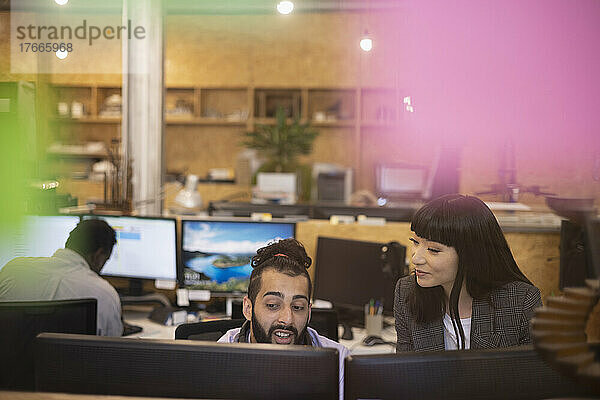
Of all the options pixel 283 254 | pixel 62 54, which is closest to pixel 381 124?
pixel 62 54

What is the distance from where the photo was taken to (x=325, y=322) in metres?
2.03

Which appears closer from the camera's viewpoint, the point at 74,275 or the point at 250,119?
the point at 74,275

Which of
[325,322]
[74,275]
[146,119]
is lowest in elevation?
[325,322]

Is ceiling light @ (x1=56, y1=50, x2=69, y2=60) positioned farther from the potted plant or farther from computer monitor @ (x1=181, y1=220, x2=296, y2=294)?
the potted plant

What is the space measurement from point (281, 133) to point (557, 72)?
352 cm

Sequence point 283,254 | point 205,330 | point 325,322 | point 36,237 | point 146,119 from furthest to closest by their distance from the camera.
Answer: point 146,119, point 36,237, point 325,322, point 205,330, point 283,254

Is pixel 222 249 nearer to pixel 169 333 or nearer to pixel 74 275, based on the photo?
pixel 169 333

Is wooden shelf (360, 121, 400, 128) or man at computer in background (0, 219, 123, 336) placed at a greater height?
wooden shelf (360, 121, 400, 128)

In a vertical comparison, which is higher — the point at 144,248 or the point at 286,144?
the point at 286,144

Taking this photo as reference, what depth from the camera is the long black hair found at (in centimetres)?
161

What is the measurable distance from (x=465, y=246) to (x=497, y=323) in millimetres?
219

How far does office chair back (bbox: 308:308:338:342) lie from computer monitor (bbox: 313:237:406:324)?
0.65 metres

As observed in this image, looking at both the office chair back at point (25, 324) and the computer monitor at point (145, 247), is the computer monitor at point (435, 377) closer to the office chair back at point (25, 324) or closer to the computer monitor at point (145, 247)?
the office chair back at point (25, 324)

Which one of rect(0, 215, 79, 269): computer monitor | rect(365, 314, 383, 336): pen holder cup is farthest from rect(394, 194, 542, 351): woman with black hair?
rect(0, 215, 79, 269): computer monitor
